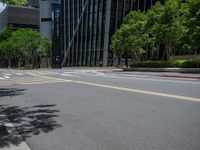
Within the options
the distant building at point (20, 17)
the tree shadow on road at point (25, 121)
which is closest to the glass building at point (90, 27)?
the tree shadow on road at point (25, 121)

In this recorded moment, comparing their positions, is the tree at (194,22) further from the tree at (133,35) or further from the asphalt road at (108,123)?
the asphalt road at (108,123)

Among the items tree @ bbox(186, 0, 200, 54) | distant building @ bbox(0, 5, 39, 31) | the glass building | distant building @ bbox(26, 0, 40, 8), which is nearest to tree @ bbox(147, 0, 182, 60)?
tree @ bbox(186, 0, 200, 54)

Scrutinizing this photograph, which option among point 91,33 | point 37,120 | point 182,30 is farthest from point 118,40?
point 37,120

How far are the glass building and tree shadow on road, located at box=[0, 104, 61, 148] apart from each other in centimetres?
5359

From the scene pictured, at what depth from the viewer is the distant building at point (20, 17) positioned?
468 ft

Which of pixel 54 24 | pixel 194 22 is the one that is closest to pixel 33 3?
pixel 54 24

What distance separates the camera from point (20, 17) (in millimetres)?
145250

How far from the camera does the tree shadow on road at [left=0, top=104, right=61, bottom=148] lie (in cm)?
693

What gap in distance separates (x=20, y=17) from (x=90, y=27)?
8211 cm

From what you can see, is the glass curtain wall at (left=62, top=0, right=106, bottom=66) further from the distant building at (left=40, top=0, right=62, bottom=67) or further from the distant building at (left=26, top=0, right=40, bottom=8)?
the distant building at (left=26, top=0, right=40, bottom=8)

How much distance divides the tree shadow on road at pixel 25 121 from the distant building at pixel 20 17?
439 feet

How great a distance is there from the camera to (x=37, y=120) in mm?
8492

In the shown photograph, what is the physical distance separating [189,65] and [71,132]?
81.5 ft

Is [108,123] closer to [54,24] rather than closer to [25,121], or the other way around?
[25,121]
